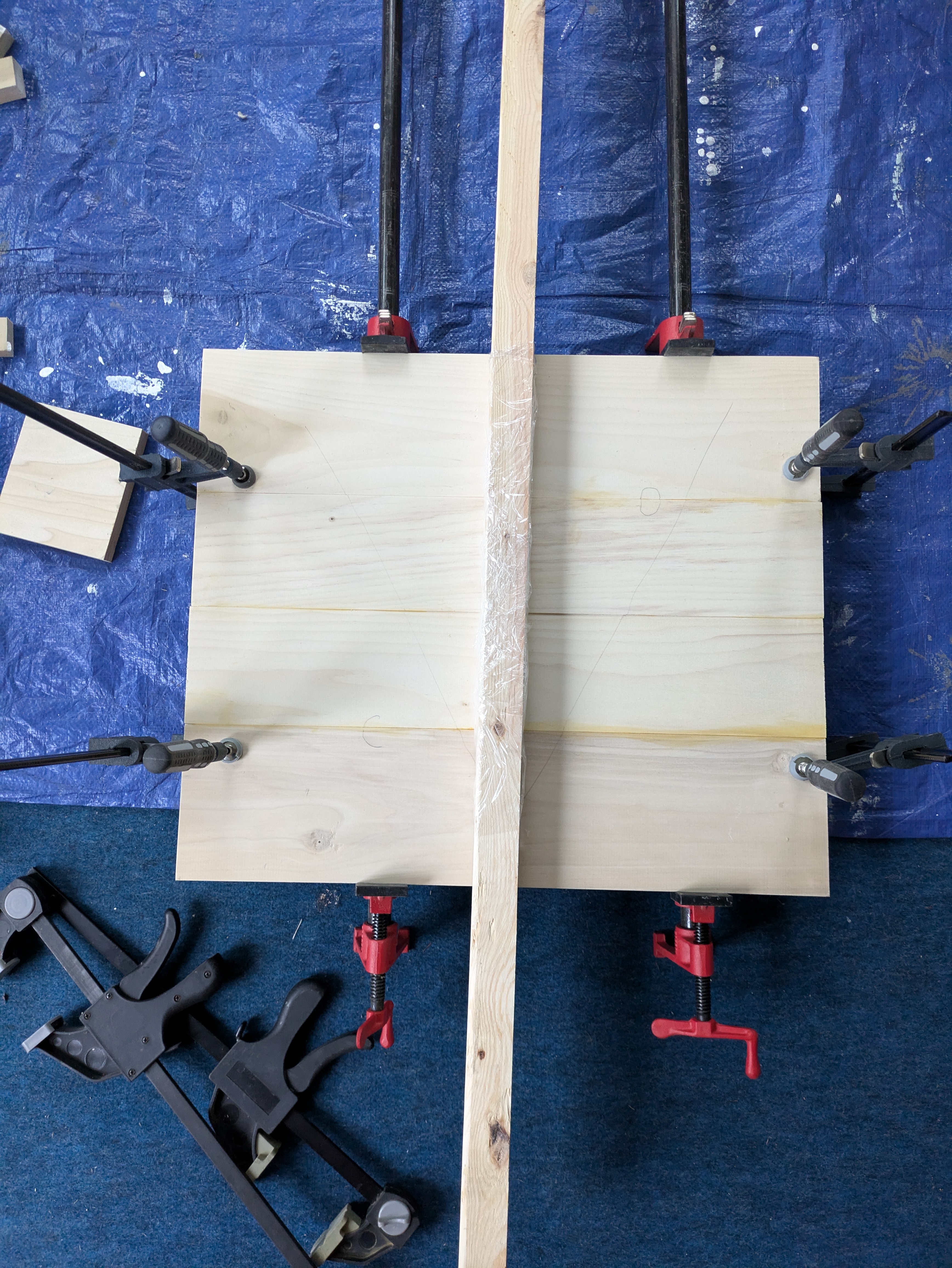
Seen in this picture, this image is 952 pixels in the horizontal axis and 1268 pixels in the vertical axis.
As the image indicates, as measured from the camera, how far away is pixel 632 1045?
44.3 inches

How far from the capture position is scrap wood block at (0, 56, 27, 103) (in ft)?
3.72

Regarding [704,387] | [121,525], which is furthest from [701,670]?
[121,525]

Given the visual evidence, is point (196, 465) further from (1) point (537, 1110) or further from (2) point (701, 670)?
(1) point (537, 1110)

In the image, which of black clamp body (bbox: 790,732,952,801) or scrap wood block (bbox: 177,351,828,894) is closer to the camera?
black clamp body (bbox: 790,732,952,801)

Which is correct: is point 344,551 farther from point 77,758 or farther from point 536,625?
point 77,758

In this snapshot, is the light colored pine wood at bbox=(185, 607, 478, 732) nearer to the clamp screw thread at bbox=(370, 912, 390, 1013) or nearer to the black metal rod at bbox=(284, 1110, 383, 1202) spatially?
the clamp screw thread at bbox=(370, 912, 390, 1013)

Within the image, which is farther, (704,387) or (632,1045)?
(632,1045)

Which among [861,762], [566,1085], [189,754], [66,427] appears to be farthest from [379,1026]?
[66,427]

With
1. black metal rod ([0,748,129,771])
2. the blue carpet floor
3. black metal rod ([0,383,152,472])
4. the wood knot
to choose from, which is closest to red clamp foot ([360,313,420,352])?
black metal rod ([0,383,152,472])

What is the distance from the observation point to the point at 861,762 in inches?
32.2

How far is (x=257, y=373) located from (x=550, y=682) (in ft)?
1.75

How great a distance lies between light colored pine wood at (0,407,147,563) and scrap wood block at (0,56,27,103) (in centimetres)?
52

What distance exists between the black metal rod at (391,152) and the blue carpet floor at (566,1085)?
2.92 ft

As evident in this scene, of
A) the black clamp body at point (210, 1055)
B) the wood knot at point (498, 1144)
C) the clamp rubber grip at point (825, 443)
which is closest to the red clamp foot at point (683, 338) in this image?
the clamp rubber grip at point (825, 443)
